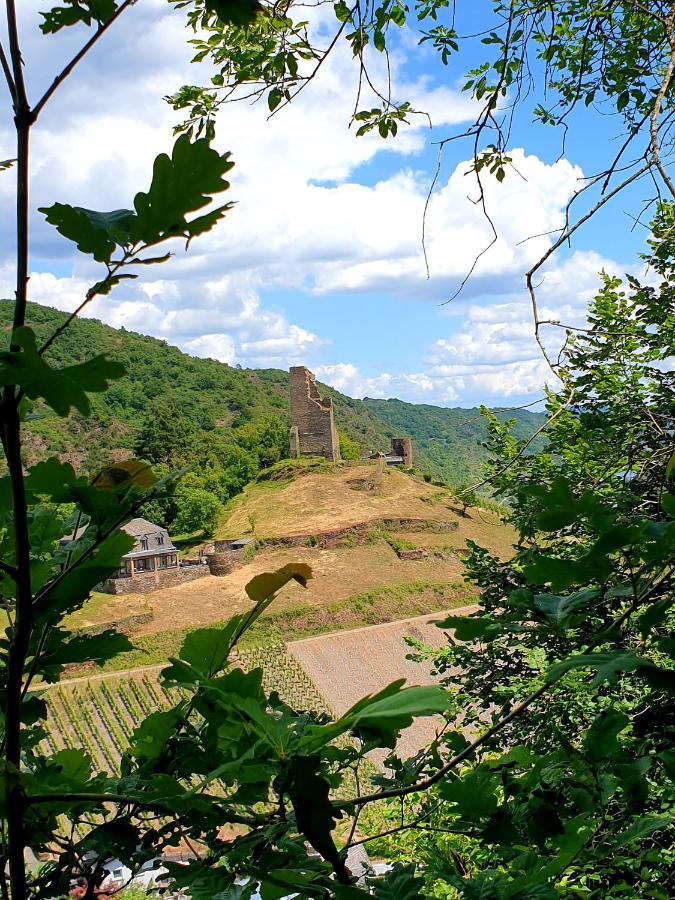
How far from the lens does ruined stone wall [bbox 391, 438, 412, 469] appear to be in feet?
157

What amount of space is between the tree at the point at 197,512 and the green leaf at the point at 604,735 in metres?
37.2

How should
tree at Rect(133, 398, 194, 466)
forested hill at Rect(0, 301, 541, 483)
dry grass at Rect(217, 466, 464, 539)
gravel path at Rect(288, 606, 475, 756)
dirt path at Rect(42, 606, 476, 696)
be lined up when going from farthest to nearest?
forested hill at Rect(0, 301, 541, 483) → tree at Rect(133, 398, 194, 466) → dry grass at Rect(217, 466, 464, 539) → dirt path at Rect(42, 606, 476, 696) → gravel path at Rect(288, 606, 475, 756)

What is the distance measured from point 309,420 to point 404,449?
679cm

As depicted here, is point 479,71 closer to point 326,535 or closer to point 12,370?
point 12,370

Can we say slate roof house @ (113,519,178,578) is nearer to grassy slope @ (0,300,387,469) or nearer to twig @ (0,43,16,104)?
grassy slope @ (0,300,387,469)

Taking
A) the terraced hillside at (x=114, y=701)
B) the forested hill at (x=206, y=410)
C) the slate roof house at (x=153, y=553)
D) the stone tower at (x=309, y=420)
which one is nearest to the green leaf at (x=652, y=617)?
the terraced hillside at (x=114, y=701)

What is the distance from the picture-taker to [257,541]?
117ft

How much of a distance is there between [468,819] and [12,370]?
2.41 ft

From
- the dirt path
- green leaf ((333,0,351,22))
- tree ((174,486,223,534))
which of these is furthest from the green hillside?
green leaf ((333,0,351,22))

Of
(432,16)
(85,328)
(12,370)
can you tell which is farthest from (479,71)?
(85,328)

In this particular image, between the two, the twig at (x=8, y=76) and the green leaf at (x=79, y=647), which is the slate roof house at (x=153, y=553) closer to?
the green leaf at (x=79, y=647)

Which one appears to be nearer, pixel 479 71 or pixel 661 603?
pixel 661 603

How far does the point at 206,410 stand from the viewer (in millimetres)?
59656

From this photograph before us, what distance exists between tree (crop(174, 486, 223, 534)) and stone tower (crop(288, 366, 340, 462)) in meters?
8.00
